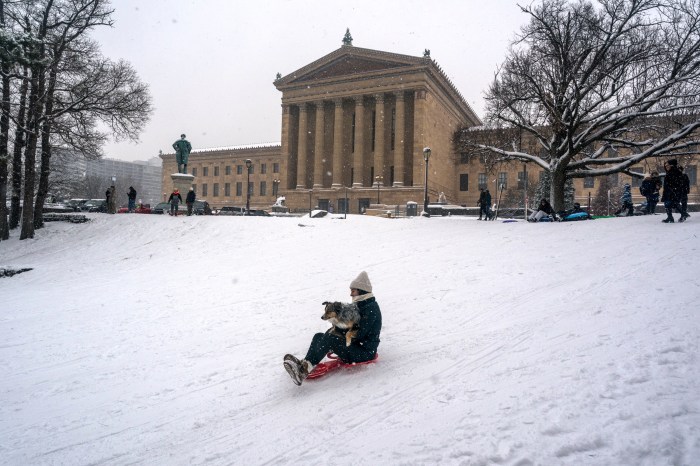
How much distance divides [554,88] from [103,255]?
1950cm

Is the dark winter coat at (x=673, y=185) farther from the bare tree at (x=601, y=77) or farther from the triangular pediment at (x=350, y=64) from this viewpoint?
the triangular pediment at (x=350, y=64)

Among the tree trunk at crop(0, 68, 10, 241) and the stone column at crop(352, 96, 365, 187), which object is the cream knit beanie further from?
the stone column at crop(352, 96, 365, 187)

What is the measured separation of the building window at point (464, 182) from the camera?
5322 centimetres

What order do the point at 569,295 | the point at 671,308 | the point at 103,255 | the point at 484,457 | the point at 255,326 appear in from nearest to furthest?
the point at 484,457 < the point at 671,308 < the point at 569,295 < the point at 255,326 < the point at 103,255

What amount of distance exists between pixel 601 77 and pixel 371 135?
31.4 metres

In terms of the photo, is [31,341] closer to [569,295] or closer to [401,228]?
[569,295]

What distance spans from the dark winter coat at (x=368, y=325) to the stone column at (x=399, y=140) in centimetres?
3866

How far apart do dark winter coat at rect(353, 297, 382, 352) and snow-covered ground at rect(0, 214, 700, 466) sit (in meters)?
0.33

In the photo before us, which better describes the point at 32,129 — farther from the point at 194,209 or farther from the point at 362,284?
the point at 362,284

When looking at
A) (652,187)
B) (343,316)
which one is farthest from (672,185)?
(343,316)

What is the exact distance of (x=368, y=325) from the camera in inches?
182

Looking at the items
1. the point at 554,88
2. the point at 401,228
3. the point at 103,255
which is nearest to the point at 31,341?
the point at 103,255

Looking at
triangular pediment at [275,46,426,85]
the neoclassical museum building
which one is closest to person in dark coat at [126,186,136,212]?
the neoclassical museum building

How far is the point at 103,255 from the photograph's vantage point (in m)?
16.7
